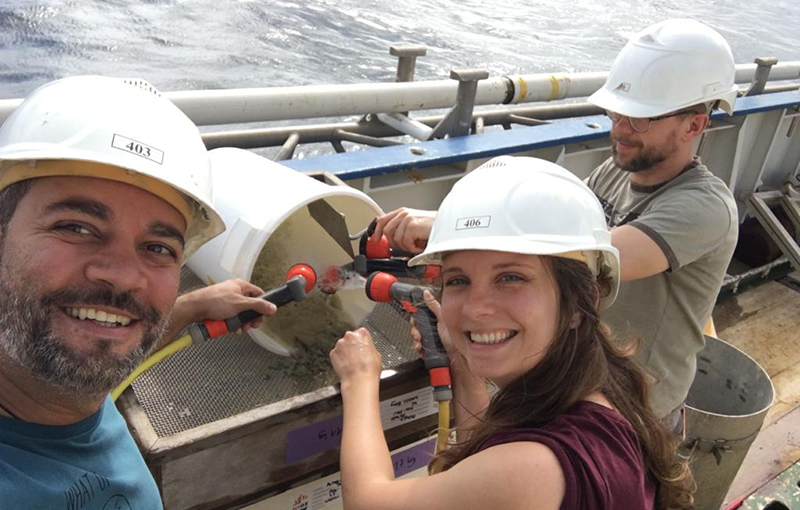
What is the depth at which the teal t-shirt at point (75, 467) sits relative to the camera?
0.98m

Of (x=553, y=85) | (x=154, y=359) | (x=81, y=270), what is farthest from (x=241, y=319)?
(x=553, y=85)

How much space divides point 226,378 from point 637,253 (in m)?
1.17

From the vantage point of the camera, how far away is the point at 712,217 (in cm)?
191

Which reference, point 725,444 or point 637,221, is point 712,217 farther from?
point 725,444

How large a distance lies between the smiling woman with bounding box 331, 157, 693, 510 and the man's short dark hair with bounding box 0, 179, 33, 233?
0.77 meters

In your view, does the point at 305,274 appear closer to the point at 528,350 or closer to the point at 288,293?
the point at 288,293

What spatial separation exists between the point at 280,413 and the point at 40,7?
295 inches

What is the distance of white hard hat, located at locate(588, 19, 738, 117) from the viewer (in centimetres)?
210

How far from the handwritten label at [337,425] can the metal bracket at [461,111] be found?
73.9 inches

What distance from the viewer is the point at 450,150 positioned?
3037 millimetres

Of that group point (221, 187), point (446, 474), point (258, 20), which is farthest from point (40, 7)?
point (446, 474)

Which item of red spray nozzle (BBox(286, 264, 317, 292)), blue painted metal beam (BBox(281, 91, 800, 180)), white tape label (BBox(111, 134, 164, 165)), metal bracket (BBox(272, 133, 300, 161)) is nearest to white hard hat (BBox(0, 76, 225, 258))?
white tape label (BBox(111, 134, 164, 165))

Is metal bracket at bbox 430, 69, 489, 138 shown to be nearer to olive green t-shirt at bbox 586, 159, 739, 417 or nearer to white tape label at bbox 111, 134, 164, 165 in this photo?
olive green t-shirt at bbox 586, 159, 739, 417

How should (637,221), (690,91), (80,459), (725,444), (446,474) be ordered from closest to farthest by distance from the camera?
(80,459) → (446,474) → (637,221) → (690,91) → (725,444)
